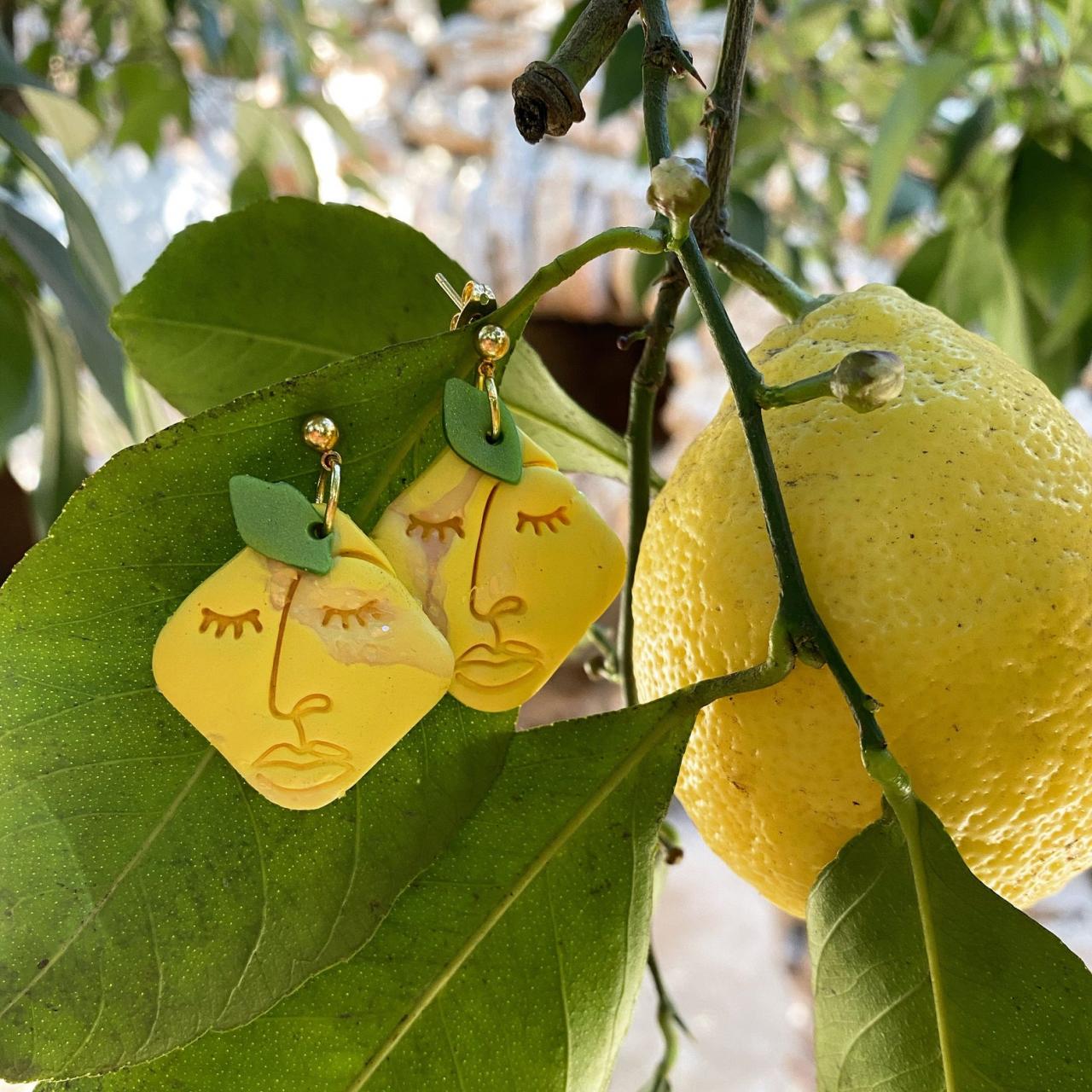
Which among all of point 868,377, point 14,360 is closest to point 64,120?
point 14,360

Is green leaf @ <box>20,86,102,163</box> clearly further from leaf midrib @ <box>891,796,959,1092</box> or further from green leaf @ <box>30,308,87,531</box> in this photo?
leaf midrib @ <box>891,796,959,1092</box>

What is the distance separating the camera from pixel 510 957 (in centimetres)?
30

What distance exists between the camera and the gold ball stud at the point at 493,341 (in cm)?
28

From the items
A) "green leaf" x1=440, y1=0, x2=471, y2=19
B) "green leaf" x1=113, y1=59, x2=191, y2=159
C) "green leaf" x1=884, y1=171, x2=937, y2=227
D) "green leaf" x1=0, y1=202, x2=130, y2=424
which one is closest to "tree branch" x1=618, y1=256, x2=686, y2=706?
"green leaf" x1=0, y1=202, x2=130, y2=424

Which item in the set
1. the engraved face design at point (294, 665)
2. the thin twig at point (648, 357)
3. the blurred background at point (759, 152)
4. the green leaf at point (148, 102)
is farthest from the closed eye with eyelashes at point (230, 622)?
the green leaf at point (148, 102)

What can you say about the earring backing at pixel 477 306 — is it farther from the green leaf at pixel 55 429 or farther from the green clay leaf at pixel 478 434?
the green leaf at pixel 55 429

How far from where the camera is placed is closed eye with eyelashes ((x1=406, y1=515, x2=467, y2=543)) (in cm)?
27

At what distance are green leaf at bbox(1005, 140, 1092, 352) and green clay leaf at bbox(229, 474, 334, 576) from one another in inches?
20.3

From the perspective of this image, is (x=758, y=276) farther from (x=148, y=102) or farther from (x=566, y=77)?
(x=148, y=102)

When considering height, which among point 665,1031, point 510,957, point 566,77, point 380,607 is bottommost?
point 665,1031

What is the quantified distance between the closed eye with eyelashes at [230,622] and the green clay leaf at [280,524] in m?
0.01

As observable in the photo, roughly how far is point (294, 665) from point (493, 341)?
9 cm

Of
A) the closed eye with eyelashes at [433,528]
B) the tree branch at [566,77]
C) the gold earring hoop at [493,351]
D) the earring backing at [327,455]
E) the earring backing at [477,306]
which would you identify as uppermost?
the tree branch at [566,77]

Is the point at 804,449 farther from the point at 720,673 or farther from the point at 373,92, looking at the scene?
the point at 373,92
